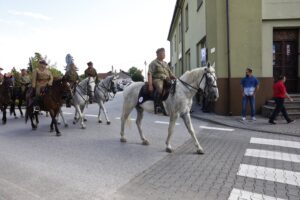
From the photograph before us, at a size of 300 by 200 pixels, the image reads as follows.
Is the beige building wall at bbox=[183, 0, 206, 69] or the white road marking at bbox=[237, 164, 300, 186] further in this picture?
the beige building wall at bbox=[183, 0, 206, 69]

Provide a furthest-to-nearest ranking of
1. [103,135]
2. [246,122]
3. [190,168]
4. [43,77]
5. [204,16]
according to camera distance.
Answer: [204,16] → [246,122] → [43,77] → [103,135] → [190,168]

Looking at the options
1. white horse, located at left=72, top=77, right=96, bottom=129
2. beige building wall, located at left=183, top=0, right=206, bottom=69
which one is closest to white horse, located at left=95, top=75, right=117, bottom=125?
white horse, located at left=72, top=77, right=96, bottom=129

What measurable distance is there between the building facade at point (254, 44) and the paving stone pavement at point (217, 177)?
263 inches

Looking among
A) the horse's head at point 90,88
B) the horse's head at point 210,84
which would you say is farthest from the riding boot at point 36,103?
the horse's head at point 210,84

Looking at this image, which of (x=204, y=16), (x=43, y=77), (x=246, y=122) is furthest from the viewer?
(x=204, y=16)

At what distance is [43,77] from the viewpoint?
463 inches

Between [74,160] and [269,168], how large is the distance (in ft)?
12.9

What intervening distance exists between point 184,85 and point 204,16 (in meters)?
11.2

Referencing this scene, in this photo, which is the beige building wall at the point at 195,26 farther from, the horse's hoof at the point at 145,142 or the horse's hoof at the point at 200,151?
the horse's hoof at the point at 200,151

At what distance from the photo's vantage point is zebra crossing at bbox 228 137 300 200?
16.8 feet

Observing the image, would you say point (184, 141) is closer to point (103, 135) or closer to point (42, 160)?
point (103, 135)

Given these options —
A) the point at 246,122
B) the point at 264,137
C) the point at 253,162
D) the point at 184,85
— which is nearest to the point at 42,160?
the point at 184,85

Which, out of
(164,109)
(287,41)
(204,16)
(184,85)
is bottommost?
(164,109)

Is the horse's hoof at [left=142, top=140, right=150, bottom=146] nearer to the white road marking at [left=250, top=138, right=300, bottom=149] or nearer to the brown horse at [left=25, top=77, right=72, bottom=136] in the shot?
the white road marking at [left=250, top=138, right=300, bottom=149]
